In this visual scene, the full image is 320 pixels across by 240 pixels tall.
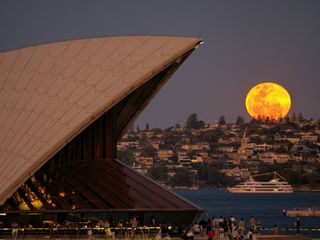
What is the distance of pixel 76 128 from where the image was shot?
113 feet

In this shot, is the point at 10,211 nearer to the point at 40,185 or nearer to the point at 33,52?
the point at 40,185

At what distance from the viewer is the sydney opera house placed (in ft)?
112

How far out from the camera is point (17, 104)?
121 ft

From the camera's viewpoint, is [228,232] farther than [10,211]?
Yes

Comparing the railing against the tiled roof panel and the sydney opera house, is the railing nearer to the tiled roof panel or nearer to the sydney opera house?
the sydney opera house

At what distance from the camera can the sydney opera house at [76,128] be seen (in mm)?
34138

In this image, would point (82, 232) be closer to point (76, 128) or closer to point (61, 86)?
point (76, 128)

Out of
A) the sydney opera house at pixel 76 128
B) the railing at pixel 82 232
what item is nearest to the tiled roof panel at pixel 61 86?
the sydney opera house at pixel 76 128

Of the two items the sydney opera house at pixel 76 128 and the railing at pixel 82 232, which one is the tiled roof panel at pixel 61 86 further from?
the railing at pixel 82 232

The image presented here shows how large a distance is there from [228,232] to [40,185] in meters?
7.67

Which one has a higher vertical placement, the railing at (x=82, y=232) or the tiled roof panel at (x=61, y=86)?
the tiled roof panel at (x=61, y=86)

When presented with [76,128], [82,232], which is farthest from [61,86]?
[82,232]

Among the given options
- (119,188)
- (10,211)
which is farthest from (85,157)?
(10,211)

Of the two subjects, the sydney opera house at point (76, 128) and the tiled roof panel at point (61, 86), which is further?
the tiled roof panel at point (61, 86)
